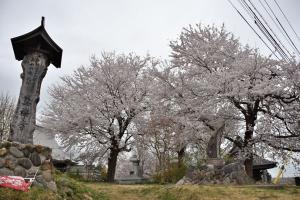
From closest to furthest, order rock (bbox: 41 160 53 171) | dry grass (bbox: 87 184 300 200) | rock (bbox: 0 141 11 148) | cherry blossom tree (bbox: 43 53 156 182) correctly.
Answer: rock (bbox: 0 141 11 148) → rock (bbox: 41 160 53 171) → dry grass (bbox: 87 184 300 200) → cherry blossom tree (bbox: 43 53 156 182)

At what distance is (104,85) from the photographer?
66.7 feet

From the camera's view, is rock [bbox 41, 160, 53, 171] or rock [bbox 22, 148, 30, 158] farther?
rock [bbox 41, 160, 53, 171]

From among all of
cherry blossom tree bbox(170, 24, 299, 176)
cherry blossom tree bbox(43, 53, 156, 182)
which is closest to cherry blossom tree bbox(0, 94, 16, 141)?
cherry blossom tree bbox(43, 53, 156, 182)

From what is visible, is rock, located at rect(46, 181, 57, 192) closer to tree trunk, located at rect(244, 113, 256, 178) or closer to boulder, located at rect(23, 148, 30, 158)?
boulder, located at rect(23, 148, 30, 158)

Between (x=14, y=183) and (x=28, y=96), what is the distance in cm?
251

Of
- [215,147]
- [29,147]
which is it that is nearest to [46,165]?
[29,147]

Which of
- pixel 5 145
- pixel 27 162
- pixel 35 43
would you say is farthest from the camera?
pixel 35 43

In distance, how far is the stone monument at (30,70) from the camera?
7348 mm

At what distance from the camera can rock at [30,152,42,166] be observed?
681cm

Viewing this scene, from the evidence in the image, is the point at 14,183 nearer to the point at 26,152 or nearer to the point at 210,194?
the point at 26,152

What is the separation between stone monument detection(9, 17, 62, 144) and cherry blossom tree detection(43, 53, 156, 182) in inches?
388

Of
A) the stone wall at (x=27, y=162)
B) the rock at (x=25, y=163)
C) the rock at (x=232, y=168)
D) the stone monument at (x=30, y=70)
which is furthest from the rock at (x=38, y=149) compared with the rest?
the rock at (x=232, y=168)

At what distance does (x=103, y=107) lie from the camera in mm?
19297

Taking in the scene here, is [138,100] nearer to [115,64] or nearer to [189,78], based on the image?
[115,64]
